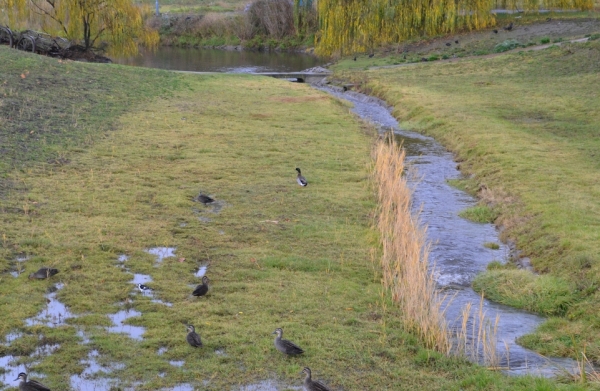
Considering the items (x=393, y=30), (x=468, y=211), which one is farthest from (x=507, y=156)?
(x=393, y=30)

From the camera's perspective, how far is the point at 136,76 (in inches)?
1260

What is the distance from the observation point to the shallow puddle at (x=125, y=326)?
29.7ft

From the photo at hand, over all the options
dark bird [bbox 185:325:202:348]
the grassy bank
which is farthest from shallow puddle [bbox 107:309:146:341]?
the grassy bank

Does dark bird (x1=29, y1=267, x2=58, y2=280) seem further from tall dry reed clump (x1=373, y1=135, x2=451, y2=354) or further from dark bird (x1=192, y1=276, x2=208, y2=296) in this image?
tall dry reed clump (x1=373, y1=135, x2=451, y2=354)

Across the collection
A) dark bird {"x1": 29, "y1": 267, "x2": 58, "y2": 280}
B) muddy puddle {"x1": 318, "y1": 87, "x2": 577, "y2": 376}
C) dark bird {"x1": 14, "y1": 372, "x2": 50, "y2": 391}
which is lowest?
muddy puddle {"x1": 318, "y1": 87, "x2": 577, "y2": 376}

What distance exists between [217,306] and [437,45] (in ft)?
137

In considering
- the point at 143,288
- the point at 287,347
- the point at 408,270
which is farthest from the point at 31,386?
the point at 408,270

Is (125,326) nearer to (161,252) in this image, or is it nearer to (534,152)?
(161,252)

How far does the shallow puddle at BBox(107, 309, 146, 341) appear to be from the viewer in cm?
905

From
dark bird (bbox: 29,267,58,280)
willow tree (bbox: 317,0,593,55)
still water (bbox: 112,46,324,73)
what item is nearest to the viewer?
dark bird (bbox: 29,267,58,280)

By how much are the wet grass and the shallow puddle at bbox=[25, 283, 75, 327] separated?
0.10m

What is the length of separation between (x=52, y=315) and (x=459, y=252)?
282 inches

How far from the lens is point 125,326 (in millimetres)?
9242

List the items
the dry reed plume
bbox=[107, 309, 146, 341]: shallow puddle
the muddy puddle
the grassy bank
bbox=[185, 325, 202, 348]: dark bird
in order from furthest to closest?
the grassy bank
the muddy puddle
bbox=[107, 309, 146, 341]: shallow puddle
the dry reed plume
bbox=[185, 325, 202, 348]: dark bird
